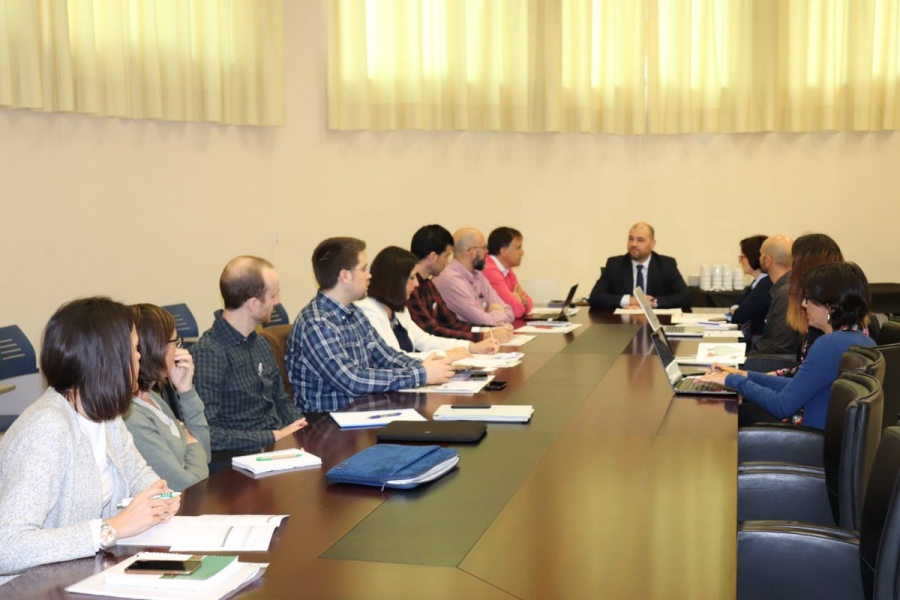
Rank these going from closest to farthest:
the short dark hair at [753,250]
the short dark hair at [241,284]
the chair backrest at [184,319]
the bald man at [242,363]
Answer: the bald man at [242,363] → the short dark hair at [241,284] → the chair backrest at [184,319] → the short dark hair at [753,250]

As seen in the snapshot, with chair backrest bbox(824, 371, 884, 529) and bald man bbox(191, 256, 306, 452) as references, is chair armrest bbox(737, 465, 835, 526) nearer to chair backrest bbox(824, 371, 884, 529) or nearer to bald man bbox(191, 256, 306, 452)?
chair backrest bbox(824, 371, 884, 529)

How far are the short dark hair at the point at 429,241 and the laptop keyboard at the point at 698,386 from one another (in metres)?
2.36

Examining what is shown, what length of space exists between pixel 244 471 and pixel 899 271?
7.78 m

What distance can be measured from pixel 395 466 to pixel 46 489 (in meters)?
0.81

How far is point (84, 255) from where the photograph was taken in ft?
21.2

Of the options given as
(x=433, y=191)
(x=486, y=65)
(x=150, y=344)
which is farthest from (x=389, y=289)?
(x=486, y=65)

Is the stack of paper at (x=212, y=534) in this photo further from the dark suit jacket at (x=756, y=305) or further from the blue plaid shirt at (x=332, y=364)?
the dark suit jacket at (x=756, y=305)

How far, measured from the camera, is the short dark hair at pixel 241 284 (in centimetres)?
354

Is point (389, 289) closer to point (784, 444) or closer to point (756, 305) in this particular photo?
point (784, 444)

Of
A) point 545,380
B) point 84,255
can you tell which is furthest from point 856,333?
point 84,255

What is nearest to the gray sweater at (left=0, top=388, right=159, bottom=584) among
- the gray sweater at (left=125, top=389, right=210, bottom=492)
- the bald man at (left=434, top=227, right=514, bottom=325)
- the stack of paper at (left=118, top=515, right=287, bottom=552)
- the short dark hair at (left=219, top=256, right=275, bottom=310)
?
the stack of paper at (left=118, top=515, right=287, bottom=552)

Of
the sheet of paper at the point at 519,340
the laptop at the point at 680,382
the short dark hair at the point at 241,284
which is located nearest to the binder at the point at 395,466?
the short dark hair at the point at 241,284

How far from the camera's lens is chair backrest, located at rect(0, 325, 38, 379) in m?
5.06

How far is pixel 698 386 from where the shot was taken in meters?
3.62
